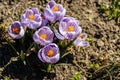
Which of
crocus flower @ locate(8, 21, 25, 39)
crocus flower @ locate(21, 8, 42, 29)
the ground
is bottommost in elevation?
the ground

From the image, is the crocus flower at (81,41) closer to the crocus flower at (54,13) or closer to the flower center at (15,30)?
the crocus flower at (54,13)

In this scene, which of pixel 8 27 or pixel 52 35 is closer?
pixel 52 35

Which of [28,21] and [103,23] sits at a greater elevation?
[28,21]

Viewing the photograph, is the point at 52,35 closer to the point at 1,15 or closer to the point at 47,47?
the point at 47,47

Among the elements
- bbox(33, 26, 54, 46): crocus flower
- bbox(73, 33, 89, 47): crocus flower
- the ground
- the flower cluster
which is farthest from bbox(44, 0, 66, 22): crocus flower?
the ground

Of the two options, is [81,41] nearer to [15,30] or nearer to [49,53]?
[49,53]

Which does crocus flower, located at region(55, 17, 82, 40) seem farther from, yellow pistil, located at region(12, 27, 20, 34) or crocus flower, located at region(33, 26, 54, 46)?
yellow pistil, located at region(12, 27, 20, 34)

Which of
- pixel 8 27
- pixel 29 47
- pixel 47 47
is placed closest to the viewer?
pixel 47 47

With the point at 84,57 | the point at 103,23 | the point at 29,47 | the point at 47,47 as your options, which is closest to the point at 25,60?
the point at 29,47
